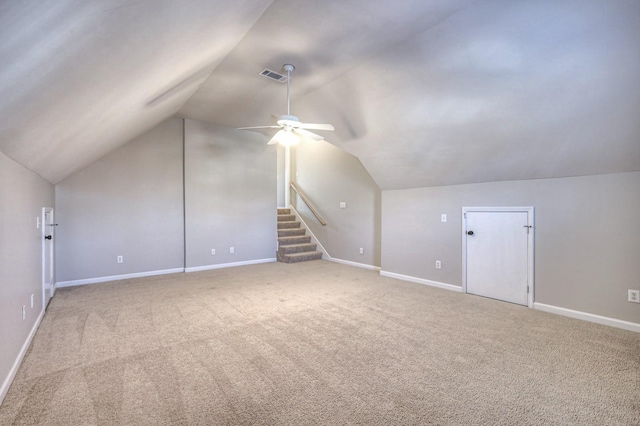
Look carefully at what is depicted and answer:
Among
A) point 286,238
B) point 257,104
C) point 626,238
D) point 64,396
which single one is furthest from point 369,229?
point 64,396

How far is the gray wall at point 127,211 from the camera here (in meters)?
4.87

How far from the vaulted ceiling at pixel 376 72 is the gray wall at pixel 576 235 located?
192 millimetres

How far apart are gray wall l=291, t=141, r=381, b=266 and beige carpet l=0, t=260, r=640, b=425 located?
92.2 inches

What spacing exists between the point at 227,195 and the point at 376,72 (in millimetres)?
4086

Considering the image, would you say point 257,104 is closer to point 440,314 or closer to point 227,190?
point 227,190

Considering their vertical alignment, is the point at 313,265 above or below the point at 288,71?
below

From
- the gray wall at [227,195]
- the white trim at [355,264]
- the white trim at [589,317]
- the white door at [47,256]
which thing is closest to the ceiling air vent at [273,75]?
the gray wall at [227,195]

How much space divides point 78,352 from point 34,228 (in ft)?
4.78

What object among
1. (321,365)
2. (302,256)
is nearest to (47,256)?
(321,365)

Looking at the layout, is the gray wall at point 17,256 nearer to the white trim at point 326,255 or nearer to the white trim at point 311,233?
the white trim at point 326,255

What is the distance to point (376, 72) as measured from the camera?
350cm

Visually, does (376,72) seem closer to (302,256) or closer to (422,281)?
(422,281)

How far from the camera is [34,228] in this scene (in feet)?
10.3

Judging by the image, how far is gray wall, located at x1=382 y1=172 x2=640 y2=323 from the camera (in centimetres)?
311
